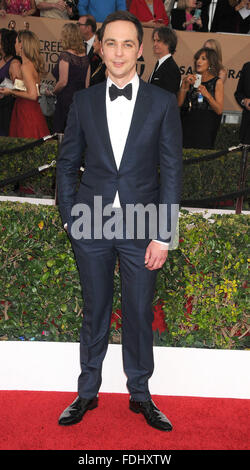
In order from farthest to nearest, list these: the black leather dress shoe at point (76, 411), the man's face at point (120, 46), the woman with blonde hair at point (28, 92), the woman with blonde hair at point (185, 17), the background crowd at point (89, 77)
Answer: the woman with blonde hair at point (185, 17), the woman with blonde hair at point (28, 92), the background crowd at point (89, 77), the black leather dress shoe at point (76, 411), the man's face at point (120, 46)

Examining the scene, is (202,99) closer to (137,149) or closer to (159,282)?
(159,282)

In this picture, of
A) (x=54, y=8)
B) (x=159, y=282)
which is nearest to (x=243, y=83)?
(x=54, y=8)

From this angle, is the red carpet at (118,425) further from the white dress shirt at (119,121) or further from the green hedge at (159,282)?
the white dress shirt at (119,121)

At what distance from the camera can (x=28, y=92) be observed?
7559 millimetres

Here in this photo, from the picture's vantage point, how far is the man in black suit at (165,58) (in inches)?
272

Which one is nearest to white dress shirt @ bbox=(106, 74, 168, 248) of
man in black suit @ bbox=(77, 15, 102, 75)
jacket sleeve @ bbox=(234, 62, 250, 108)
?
man in black suit @ bbox=(77, 15, 102, 75)

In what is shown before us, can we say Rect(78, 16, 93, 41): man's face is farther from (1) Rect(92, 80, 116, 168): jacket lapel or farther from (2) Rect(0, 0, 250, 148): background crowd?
(1) Rect(92, 80, 116, 168): jacket lapel

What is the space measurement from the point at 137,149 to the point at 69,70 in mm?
4698

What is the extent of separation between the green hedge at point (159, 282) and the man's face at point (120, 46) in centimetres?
127

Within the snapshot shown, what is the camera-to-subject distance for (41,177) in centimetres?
823

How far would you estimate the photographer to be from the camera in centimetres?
917

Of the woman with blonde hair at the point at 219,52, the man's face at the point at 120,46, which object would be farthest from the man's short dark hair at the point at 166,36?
the man's face at the point at 120,46

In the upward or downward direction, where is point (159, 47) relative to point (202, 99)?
upward

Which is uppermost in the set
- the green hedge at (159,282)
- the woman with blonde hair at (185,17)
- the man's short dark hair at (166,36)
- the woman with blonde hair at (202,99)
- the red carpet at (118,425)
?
the woman with blonde hair at (185,17)
